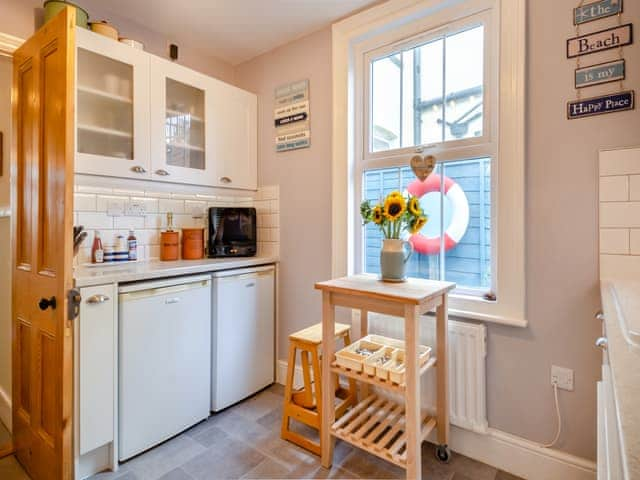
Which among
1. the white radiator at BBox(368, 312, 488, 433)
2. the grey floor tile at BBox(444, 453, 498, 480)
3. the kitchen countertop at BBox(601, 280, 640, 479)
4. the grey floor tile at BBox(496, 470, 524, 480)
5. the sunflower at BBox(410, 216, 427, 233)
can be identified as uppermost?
the sunflower at BBox(410, 216, 427, 233)

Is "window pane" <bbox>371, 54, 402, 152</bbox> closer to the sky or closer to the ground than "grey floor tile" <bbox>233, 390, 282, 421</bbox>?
closer to the sky

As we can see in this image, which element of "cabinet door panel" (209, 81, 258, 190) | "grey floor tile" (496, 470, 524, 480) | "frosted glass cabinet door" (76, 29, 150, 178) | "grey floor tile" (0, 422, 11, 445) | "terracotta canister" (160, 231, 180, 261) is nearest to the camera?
"grey floor tile" (496, 470, 524, 480)

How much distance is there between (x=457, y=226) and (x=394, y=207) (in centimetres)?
44

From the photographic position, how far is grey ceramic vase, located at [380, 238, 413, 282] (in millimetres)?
1655

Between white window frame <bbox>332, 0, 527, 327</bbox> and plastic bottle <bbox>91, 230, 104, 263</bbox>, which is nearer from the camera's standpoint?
white window frame <bbox>332, 0, 527, 327</bbox>

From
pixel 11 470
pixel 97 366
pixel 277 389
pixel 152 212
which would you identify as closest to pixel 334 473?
pixel 277 389

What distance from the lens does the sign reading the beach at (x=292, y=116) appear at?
232 cm

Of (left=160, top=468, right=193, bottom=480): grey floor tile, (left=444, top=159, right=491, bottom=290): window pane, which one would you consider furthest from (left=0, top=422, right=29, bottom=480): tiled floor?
(left=444, top=159, right=491, bottom=290): window pane

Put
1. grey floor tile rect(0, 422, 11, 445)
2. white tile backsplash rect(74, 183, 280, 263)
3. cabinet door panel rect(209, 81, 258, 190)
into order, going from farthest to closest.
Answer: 1. cabinet door panel rect(209, 81, 258, 190)
2. white tile backsplash rect(74, 183, 280, 263)
3. grey floor tile rect(0, 422, 11, 445)

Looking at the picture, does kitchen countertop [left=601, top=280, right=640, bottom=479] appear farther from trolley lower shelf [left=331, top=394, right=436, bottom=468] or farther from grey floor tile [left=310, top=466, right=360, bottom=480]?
grey floor tile [left=310, top=466, right=360, bottom=480]

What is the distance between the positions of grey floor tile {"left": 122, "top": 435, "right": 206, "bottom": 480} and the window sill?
150 centimetres

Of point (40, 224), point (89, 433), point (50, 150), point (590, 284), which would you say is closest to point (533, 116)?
point (590, 284)

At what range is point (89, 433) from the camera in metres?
1.50

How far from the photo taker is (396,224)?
1682 mm
